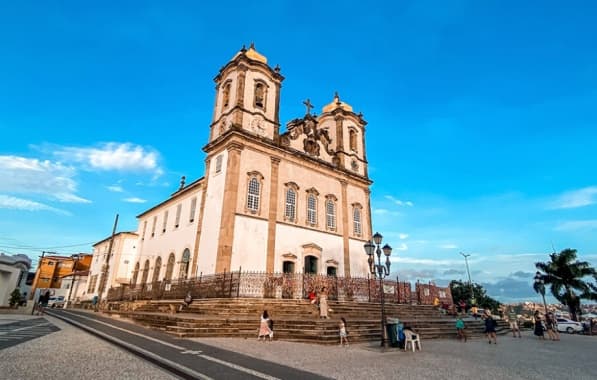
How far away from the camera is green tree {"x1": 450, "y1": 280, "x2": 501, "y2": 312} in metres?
47.5

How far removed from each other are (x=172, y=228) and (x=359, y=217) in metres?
16.5

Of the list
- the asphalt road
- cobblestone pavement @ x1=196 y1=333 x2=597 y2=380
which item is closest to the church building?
the asphalt road

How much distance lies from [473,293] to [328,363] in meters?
48.1

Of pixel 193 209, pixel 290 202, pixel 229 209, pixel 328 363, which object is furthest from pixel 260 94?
pixel 328 363

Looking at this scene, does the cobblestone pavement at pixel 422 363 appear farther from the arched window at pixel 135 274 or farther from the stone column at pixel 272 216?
the arched window at pixel 135 274

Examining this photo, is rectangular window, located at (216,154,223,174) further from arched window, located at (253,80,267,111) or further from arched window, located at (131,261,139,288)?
arched window, located at (131,261,139,288)

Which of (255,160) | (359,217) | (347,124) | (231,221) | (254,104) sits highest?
(347,124)

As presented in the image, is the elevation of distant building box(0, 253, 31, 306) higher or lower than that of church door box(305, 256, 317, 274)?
lower

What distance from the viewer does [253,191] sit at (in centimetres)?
2114

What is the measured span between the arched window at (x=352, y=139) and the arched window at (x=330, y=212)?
21.7ft

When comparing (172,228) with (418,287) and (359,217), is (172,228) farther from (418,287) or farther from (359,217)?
(418,287)

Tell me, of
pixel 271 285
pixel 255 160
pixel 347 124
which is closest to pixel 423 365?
pixel 271 285

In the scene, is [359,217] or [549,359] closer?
[549,359]

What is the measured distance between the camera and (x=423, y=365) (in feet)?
24.3
